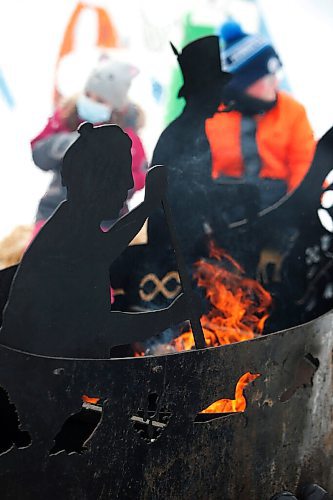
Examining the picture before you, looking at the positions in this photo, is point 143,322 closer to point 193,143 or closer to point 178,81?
point 193,143

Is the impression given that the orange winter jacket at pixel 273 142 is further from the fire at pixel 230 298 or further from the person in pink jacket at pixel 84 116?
the fire at pixel 230 298

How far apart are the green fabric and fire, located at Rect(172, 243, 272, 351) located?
86.9 inches

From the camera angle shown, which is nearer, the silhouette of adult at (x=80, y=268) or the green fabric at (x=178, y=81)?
the silhouette of adult at (x=80, y=268)

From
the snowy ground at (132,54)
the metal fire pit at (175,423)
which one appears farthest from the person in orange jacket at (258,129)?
the metal fire pit at (175,423)

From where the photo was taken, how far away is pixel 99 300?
157 cm

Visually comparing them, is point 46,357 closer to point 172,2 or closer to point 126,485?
point 126,485

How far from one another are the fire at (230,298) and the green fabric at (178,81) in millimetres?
2206

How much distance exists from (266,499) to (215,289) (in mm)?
1066

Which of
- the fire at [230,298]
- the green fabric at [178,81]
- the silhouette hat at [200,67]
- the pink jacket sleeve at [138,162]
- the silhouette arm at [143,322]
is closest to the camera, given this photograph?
the silhouette arm at [143,322]

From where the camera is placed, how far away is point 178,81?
16.1 ft

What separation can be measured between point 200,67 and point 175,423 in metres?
1.37

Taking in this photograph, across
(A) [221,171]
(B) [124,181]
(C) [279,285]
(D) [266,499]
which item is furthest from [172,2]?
(D) [266,499]

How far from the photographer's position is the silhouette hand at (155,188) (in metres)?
1.63

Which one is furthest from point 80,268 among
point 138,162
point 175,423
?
point 138,162
